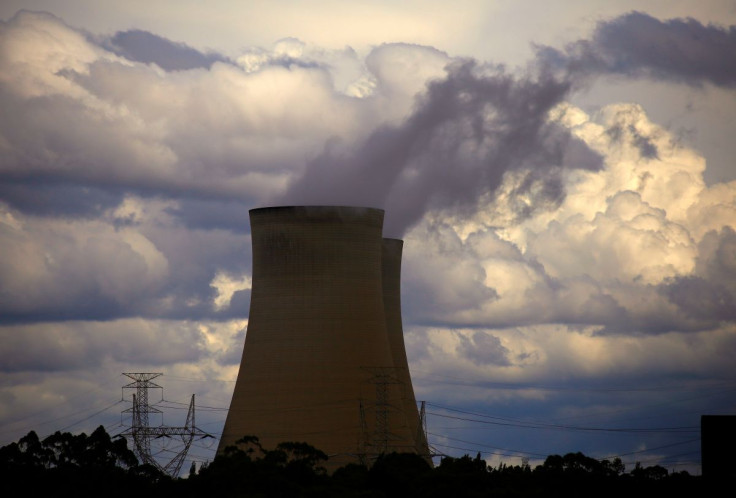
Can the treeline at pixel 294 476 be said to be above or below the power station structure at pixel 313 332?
below

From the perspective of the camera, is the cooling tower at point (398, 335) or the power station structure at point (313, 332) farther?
the cooling tower at point (398, 335)

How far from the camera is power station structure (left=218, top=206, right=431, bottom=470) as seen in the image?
34.5 m

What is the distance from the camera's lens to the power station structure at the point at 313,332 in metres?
34.5

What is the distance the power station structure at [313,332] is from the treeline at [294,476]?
87 centimetres

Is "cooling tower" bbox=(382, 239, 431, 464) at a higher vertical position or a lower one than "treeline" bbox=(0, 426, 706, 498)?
higher

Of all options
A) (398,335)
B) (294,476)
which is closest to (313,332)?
(294,476)

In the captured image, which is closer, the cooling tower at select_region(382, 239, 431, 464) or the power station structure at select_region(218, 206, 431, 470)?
the power station structure at select_region(218, 206, 431, 470)

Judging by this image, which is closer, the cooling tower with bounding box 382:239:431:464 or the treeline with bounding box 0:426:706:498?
the treeline with bounding box 0:426:706:498

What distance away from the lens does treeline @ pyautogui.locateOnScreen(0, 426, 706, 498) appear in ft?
112

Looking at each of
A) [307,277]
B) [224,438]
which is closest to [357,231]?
[307,277]

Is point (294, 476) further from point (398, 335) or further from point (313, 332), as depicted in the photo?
point (398, 335)

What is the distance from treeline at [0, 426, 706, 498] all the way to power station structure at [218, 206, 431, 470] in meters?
0.87

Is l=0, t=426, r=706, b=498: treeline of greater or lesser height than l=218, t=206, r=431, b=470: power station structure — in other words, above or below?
below

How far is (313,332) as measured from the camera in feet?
113
